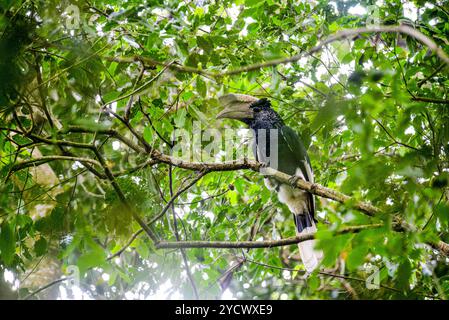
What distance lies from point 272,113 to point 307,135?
951mm

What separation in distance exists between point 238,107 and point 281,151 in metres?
0.43

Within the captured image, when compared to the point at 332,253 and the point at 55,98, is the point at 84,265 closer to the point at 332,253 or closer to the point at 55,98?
the point at 332,253

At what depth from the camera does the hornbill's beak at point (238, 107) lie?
3020 millimetres

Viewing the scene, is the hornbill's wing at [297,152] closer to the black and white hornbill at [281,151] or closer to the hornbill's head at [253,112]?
the black and white hornbill at [281,151]

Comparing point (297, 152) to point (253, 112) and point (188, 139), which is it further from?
point (188, 139)

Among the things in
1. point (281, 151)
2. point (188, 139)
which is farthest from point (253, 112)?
point (188, 139)

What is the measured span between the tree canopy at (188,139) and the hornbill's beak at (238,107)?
121 mm

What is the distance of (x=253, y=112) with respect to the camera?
10.8 ft

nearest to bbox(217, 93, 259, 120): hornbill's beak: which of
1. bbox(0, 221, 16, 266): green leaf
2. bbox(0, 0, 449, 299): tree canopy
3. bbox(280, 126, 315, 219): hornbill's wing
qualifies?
bbox(0, 0, 449, 299): tree canopy

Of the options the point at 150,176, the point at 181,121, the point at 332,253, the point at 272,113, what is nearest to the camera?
the point at 332,253
